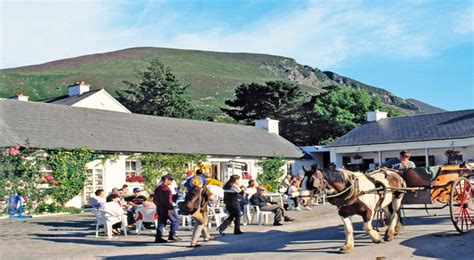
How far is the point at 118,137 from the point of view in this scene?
2717cm

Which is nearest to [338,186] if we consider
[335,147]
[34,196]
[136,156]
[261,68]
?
[34,196]

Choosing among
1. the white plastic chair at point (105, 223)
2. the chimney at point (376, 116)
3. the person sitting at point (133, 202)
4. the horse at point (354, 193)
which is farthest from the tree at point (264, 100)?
the horse at point (354, 193)

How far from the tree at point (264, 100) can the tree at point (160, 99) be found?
5.16 meters

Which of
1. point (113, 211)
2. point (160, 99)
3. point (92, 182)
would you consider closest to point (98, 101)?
point (92, 182)

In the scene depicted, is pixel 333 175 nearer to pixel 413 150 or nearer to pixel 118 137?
pixel 118 137

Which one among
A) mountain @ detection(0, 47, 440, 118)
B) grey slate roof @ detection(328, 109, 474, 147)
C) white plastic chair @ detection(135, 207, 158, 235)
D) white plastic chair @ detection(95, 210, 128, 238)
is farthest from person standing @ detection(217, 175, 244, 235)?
mountain @ detection(0, 47, 440, 118)

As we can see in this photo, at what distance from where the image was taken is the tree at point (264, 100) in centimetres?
6019

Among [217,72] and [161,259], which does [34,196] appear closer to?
[161,259]

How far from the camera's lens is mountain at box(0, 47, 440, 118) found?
110 m

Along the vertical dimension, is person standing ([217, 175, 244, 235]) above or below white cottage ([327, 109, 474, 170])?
below

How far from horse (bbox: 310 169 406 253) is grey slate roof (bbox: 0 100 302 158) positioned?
1581 centimetres

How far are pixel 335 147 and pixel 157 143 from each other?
46.0 feet

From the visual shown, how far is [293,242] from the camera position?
12531 mm

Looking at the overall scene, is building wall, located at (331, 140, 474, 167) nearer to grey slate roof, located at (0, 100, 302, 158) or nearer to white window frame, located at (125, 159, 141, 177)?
grey slate roof, located at (0, 100, 302, 158)
